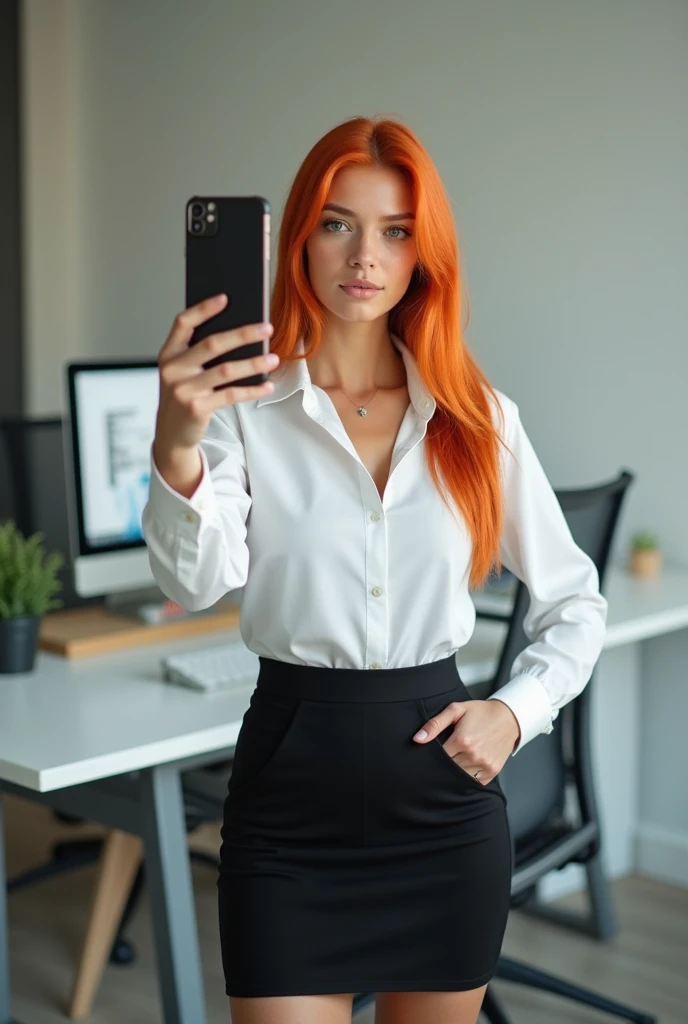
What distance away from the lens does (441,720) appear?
4.98ft

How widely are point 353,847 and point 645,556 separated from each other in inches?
70.3

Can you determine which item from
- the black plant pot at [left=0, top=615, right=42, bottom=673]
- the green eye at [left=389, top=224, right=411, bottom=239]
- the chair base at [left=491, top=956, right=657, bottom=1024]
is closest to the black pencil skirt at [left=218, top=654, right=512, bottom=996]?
the green eye at [left=389, top=224, right=411, bottom=239]

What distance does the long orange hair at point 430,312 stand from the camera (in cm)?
154

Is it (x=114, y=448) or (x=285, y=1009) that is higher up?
(x=114, y=448)

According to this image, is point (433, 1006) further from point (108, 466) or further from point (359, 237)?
point (108, 466)

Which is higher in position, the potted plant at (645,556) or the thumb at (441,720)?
the thumb at (441,720)

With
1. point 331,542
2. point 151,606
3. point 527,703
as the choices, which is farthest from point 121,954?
point 331,542

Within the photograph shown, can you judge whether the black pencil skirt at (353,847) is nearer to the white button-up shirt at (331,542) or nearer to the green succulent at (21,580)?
the white button-up shirt at (331,542)

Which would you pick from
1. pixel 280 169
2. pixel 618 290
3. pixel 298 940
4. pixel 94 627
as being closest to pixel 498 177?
pixel 618 290

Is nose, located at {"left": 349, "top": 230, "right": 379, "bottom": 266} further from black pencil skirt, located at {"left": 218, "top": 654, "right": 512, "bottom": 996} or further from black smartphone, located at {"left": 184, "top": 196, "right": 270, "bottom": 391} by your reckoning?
black pencil skirt, located at {"left": 218, "top": 654, "right": 512, "bottom": 996}

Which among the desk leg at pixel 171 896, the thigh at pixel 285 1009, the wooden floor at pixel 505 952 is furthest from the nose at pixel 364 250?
the wooden floor at pixel 505 952

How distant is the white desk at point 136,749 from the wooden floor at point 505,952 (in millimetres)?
503

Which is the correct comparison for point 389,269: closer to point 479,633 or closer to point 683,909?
point 479,633

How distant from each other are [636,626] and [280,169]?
2001 mm
